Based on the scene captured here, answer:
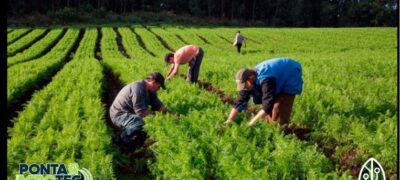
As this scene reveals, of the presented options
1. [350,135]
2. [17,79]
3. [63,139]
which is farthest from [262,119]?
[17,79]

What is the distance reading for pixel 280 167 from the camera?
470 cm

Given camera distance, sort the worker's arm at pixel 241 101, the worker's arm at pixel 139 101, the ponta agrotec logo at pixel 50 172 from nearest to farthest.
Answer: the ponta agrotec logo at pixel 50 172, the worker's arm at pixel 241 101, the worker's arm at pixel 139 101

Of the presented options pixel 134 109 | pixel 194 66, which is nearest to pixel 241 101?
pixel 134 109

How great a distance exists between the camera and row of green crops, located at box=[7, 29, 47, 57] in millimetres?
23286

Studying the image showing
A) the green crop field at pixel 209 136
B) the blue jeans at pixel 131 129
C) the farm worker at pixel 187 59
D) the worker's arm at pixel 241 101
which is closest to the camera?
the green crop field at pixel 209 136

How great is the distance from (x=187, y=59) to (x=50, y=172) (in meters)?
5.91

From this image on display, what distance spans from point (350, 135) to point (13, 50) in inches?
808

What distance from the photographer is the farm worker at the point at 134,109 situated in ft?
21.4

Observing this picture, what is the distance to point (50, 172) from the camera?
4023 millimetres

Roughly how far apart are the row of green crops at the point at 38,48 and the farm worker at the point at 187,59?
8062 mm

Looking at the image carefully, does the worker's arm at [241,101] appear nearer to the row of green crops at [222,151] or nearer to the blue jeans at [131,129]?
the row of green crops at [222,151]

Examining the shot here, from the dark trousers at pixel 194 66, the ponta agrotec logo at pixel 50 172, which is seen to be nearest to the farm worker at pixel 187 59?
the dark trousers at pixel 194 66

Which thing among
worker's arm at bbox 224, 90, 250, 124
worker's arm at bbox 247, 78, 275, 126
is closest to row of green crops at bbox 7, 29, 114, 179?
worker's arm at bbox 224, 90, 250, 124

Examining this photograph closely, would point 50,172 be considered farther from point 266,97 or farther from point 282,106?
point 282,106
